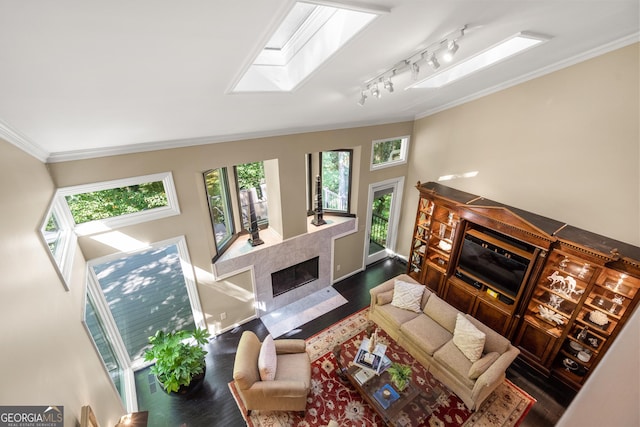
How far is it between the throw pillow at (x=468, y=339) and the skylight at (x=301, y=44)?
12.2 feet

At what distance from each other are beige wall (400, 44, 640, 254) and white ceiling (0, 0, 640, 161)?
342 mm

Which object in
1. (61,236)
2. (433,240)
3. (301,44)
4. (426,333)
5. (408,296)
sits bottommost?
(426,333)

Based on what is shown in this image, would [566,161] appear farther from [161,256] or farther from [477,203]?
[161,256]

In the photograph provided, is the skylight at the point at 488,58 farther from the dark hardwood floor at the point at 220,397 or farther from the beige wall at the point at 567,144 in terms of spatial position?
the dark hardwood floor at the point at 220,397

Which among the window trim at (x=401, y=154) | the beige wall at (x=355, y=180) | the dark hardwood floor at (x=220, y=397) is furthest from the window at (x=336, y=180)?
the dark hardwood floor at (x=220, y=397)

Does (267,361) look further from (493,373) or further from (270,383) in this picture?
(493,373)

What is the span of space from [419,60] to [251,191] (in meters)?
2.97

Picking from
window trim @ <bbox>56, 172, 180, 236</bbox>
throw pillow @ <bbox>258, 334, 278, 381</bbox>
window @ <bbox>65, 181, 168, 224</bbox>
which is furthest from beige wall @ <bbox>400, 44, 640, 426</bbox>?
window @ <bbox>65, 181, 168, 224</bbox>

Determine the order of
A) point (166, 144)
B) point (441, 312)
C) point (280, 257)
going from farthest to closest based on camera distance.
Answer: point (280, 257)
point (441, 312)
point (166, 144)

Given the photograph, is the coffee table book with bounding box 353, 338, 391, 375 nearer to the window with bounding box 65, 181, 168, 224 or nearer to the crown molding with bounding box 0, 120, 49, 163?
the window with bounding box 65, 181, 168, 224

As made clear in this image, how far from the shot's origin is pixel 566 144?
3.63m

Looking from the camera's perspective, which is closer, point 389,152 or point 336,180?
point 336,180

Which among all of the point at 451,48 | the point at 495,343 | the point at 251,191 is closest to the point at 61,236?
the point at 251,191

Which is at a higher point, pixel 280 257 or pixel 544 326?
pixel 280 257
